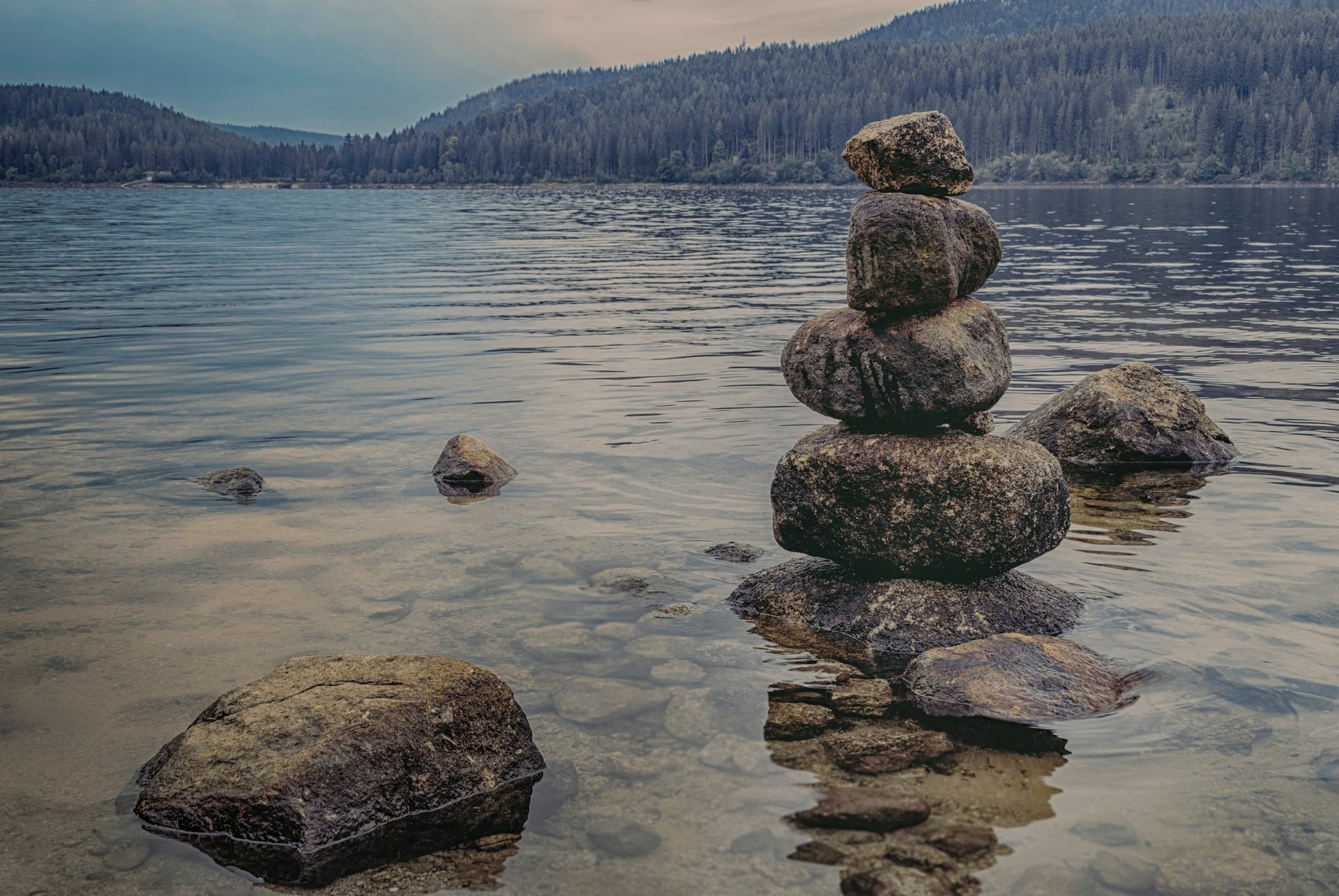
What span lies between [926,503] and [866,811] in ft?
11.7

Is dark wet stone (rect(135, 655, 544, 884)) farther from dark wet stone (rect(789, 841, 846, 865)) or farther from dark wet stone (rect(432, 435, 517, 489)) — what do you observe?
dark wet stone (rect(432, 435, 517, 489))

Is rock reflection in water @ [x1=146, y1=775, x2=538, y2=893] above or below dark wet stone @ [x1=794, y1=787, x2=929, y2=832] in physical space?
below

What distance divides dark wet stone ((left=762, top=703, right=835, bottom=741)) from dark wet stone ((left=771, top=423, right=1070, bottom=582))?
2.17 m

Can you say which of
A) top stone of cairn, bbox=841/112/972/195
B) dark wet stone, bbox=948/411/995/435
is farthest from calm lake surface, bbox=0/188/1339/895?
top stone of cairn, bbox=841/112/972/195

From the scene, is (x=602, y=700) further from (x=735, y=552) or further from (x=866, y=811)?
(x=735, y=552)

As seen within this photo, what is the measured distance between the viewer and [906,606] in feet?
31.0

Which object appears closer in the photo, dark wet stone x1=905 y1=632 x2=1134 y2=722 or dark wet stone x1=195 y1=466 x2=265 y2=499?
dark wet stone x1=905 y1=632 x2=1134 y2=722

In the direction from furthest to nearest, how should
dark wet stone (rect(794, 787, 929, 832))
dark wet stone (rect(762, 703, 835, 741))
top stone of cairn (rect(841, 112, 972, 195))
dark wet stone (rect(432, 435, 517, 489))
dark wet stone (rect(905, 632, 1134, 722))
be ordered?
1. dark wet stone (rect(432, 435, 517, 489))
2. top stone of cairn (rect(841, 112, 972, 195))
3. dark wet stone (rect(905, 632, 1134, 722))
4. dark wet stone (rect(762, 703, 835, 741))
5. dark wet stone (rect(794, 787, 929, 832))

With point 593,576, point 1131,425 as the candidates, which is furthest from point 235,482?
point 1131,425

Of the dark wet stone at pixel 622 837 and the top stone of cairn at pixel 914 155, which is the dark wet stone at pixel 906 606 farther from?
the top stone of cairn at pixel 914 155

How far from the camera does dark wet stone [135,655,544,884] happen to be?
620cm

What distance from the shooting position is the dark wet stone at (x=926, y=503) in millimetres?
9359

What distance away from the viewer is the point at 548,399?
66.5ft

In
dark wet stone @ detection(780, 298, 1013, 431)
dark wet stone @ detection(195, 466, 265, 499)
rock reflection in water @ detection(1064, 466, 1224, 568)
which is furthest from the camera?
dark wet stone @ detection(195, 466, 265, 499)
